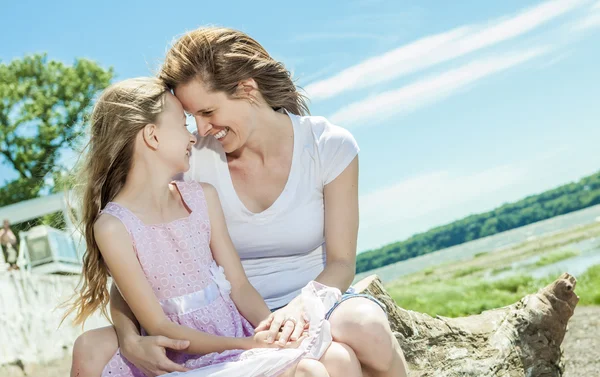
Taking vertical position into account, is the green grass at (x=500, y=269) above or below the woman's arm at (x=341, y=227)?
below

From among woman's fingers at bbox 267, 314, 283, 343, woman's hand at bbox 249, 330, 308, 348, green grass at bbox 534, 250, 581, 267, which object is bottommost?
green grass at bbox 534, 250, 581, 267

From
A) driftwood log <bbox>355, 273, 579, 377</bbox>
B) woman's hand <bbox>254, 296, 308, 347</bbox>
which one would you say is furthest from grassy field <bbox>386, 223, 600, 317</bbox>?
woman's hand <bbox>254, 296, 308, 347</bbox>

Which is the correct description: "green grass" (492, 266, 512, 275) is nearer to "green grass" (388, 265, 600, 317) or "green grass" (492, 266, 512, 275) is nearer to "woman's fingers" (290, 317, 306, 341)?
"green grass" (388, 265, 600, 317)

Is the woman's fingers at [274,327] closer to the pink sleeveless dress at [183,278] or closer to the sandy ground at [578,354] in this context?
the pink sleeveless dress at [183,278]

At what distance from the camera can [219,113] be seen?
9.82 feet

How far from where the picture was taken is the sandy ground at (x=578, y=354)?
530 cm

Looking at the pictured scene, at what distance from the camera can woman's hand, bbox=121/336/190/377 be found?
7.97 feet

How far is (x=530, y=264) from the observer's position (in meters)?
15.0

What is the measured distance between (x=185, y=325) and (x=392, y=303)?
4.77ft

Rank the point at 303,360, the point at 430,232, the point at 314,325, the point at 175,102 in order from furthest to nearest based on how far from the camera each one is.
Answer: the point at 430,232 < the point at 175,102 < the point at 314,325 < the point at 303,360

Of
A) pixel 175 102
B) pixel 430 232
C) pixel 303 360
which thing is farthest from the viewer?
pixel 430 232

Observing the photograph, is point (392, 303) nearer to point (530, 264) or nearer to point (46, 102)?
point (530, 264)

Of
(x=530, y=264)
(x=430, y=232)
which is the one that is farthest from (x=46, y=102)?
(x=530, y=264)

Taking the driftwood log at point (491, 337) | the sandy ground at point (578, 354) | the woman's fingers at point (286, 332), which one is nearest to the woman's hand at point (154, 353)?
the woman's fingers at point (286, 332)
